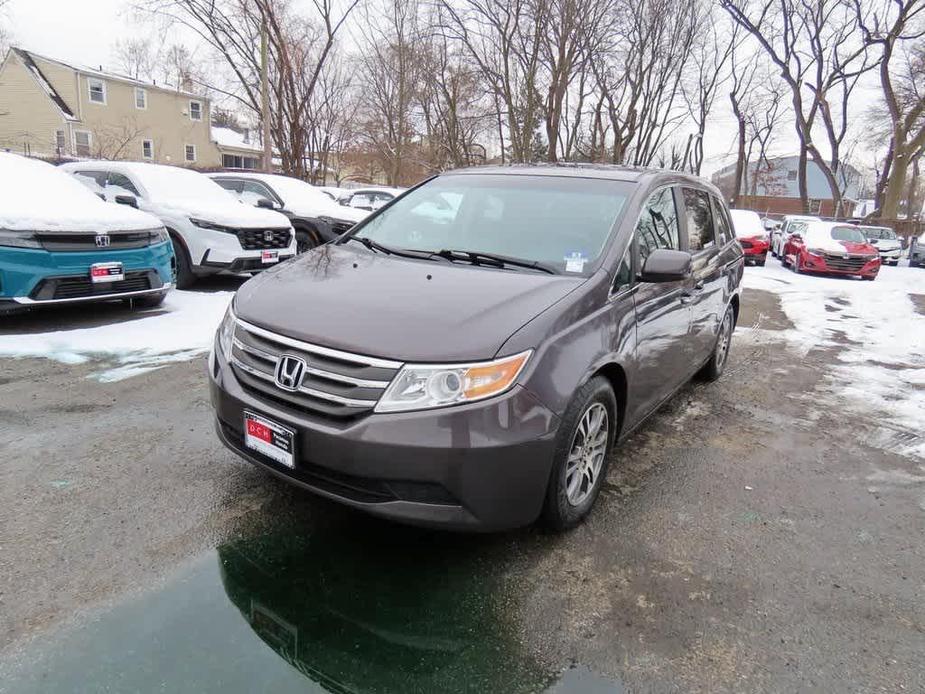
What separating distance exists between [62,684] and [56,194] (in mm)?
6005

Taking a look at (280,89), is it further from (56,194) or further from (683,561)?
(683,561)

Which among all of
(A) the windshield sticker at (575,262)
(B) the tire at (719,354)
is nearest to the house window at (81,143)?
(B) the tire at (719,354)

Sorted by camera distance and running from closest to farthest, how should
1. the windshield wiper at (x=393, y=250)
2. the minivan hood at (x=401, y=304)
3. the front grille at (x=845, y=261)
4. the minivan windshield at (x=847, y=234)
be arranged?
the minivan hood at (x=401, y=304)
the windshield wiper at (x=393, y=250)
the front grille at (x=845, y=261)
the minivan windshield at (x=847, y=234)

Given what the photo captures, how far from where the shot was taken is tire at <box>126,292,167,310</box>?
707 centimetres

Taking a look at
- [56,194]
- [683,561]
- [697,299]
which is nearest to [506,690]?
[683,561]

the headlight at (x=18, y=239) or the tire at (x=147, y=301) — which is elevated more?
the headlight at (x=18, y=239)

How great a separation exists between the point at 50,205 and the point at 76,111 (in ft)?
110

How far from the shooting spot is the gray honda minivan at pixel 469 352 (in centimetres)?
233

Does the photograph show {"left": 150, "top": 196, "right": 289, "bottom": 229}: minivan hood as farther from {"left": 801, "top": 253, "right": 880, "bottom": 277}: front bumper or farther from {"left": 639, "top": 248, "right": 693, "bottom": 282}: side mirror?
{"left": 801, "top": 253, "right": 880, "bottom": 277}: front bumper

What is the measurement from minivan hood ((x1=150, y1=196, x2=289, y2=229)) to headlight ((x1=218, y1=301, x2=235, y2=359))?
5746 mm

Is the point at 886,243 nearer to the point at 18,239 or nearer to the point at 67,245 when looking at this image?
the point at 67,245

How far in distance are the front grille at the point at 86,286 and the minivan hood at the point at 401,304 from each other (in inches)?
140

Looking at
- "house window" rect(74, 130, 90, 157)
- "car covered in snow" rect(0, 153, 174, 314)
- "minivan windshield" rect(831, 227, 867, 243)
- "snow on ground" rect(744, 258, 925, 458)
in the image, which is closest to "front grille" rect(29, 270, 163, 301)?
"car covered in snow" rect(0, 153, 174, 314)

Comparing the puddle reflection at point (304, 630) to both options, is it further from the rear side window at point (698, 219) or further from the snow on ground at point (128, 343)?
the snow on ground at point (128, 343)
